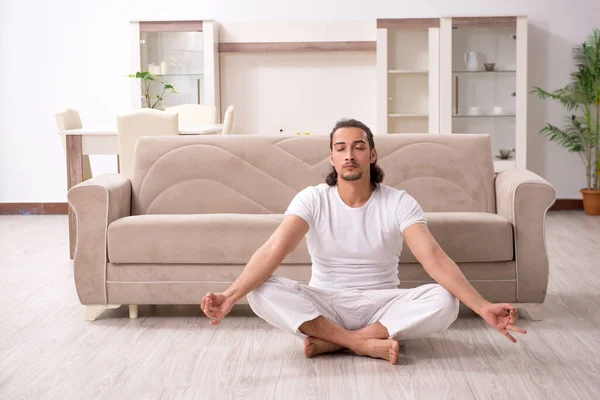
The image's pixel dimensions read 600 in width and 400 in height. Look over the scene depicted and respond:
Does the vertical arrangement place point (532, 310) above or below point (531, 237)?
below

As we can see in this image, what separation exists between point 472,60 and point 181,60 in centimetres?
241

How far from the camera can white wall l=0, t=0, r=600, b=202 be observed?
729 centimetres

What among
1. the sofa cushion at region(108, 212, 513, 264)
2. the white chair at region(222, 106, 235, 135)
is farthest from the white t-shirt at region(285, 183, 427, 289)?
the white chair at region(222, 106, 235, 135)

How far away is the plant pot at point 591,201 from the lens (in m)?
7.07

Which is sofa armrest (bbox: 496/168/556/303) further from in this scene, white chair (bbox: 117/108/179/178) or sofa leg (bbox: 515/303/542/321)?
white chair (bbox: 117/108/179/178)

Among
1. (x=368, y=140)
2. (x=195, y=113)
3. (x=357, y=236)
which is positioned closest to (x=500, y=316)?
(x=357, y=236)

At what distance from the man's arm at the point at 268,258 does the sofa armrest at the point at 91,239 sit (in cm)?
90

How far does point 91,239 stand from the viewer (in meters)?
3.61

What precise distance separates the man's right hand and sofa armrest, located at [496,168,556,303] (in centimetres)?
135

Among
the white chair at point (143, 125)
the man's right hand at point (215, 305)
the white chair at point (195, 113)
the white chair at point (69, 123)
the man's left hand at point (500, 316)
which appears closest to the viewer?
the man's left hand at point (500, 316)

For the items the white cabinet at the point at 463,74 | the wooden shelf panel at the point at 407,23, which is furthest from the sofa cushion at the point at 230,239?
the wooden shelf panel at the point at 407,23

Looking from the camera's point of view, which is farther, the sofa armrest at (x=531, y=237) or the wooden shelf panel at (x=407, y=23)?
the wooden shelf panel at (x=407, y=23)

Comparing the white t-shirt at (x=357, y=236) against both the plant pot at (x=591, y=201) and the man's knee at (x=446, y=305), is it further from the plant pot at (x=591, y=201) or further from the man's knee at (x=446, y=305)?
the plant pot at (x=591, y=201)

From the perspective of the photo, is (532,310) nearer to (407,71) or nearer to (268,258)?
(268,258)
